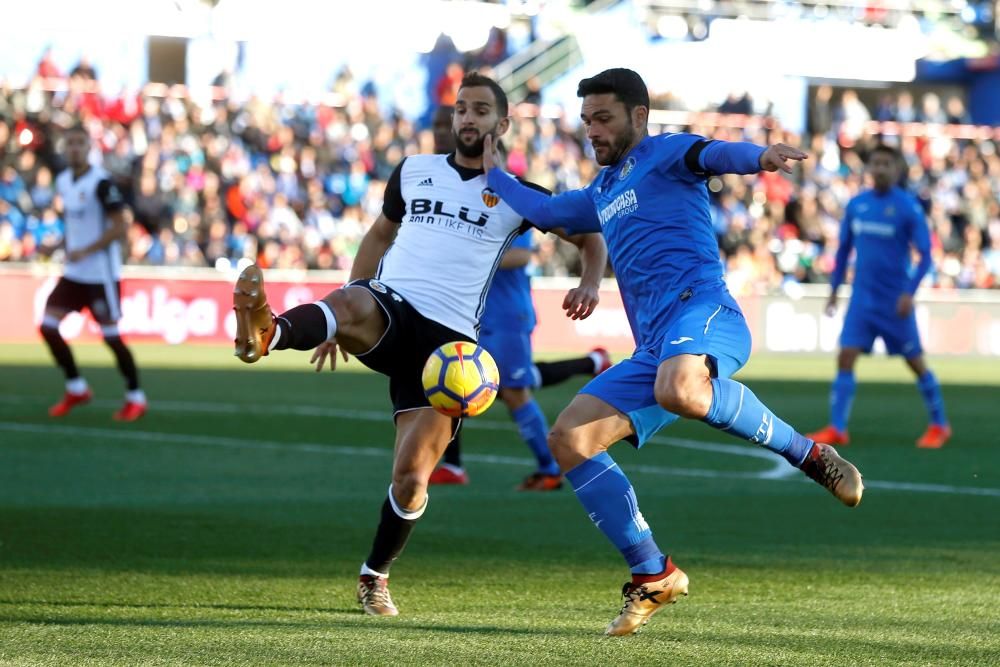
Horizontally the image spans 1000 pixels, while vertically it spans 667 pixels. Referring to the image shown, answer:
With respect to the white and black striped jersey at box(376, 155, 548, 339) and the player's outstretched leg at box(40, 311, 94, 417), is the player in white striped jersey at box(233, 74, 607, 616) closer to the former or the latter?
the white and black striped jersey at box(376, 155, 548, 339)

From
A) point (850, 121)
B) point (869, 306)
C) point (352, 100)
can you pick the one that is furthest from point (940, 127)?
point (869, 306)

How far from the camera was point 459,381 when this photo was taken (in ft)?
20.1

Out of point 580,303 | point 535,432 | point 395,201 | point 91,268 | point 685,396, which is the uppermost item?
point 395,201

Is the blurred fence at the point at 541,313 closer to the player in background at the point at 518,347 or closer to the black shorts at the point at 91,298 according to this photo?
the black shorts at the point at 91,298

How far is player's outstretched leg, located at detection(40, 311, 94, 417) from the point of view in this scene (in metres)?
14.2

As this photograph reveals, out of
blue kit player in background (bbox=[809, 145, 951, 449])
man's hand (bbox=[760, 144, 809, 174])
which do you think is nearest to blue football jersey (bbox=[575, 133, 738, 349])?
man's hand (bbox=[760, 144, 809, 174])

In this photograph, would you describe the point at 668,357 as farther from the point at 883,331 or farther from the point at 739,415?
the point at 883,331

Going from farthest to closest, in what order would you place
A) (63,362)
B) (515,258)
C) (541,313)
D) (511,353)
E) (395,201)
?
(541,313), (63,362), (511,353), (515,258), (395,201)

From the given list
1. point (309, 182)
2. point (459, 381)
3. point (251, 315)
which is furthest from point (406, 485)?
point (309, 182)

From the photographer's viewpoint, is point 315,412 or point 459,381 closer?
point 459,381

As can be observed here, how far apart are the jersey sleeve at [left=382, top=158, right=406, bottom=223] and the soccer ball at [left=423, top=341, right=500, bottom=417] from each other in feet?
3.28

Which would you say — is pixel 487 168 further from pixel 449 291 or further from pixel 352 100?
pixel 352 100

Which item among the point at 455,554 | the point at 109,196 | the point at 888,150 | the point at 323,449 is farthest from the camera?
the point at 109,196

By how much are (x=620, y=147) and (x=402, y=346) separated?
1.16 meters
